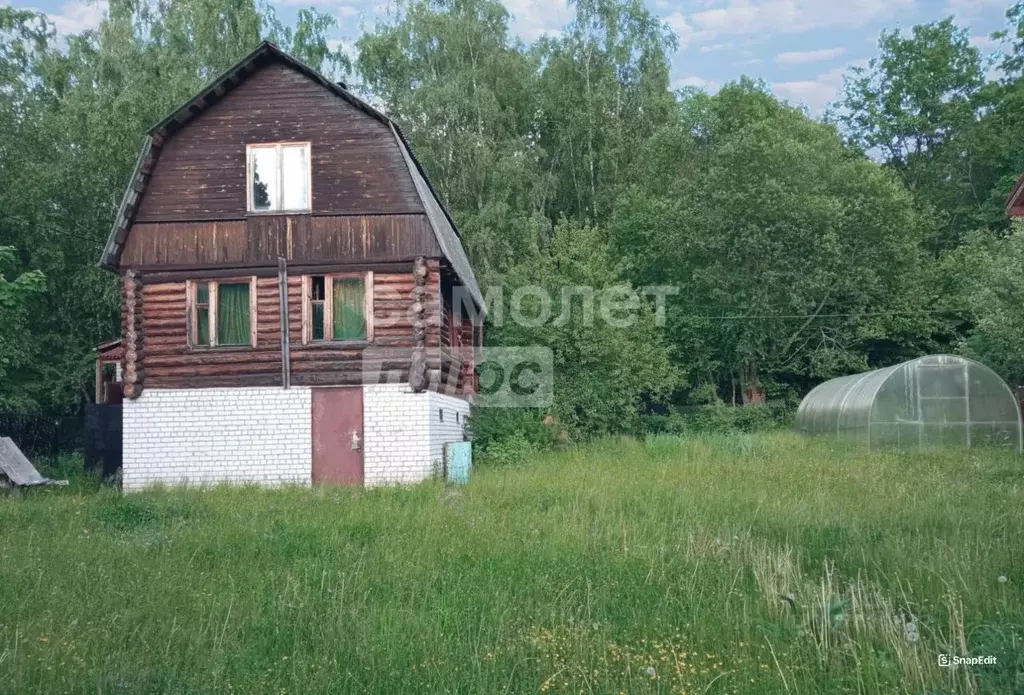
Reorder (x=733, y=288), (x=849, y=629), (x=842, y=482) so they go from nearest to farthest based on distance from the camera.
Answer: (x=849, y=629), (x=842, y=482), (x=733, y=288)

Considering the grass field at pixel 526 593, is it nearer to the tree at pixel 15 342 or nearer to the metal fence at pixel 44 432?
the tree at pixel 15 342

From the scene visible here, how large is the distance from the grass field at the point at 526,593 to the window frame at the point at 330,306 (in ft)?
16.1

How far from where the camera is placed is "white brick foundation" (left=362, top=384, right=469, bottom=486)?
17656 mm

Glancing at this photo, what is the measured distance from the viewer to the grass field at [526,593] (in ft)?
19.7

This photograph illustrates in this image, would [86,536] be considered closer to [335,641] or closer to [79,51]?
[335,641]

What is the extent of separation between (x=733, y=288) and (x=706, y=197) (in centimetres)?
362

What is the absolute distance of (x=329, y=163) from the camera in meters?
18.3

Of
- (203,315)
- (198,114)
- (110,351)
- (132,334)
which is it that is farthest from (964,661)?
(110,351)

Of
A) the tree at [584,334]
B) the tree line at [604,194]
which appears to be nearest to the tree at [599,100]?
the tree line at [604,194]

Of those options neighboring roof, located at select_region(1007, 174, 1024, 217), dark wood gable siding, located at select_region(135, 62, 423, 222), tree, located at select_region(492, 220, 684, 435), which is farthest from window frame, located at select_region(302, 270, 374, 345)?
neighboring roof, located at select_region(1007, 174, 1024, 217)

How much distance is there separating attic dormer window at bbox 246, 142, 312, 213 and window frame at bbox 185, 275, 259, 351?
144cm

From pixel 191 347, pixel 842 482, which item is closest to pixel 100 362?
pixel 191 347

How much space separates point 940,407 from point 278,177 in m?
15.8

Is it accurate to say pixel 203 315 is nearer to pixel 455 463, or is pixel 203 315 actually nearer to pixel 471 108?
pixel 455 463
